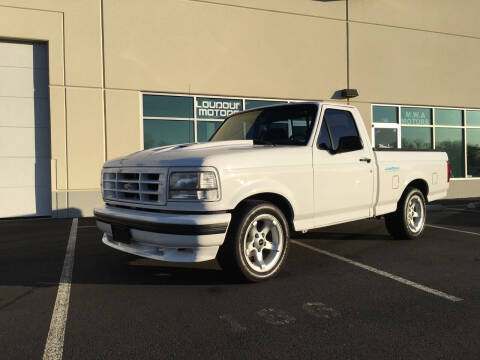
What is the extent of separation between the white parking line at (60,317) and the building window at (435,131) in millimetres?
10878

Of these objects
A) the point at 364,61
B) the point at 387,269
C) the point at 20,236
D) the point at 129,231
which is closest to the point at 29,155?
the point at 20,236

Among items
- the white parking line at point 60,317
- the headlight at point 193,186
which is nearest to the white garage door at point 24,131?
the white parking line at point 60,317

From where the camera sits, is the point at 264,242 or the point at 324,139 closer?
the point at 264,242

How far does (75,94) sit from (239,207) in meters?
7.57

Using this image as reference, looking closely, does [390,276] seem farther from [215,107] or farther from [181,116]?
[215,107]

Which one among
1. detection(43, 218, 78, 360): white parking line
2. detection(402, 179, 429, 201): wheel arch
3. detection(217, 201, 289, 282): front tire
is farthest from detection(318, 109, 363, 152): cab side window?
detection(43, 218, 78, 360): white parking line

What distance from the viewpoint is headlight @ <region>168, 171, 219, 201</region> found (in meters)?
3.68

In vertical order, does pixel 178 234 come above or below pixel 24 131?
below

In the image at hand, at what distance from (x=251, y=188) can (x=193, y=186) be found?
608 mm

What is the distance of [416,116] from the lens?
1405cm

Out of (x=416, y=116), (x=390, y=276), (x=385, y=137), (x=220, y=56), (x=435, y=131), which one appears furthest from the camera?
(x=435, y=131)

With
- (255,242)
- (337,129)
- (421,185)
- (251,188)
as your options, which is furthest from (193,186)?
(421,185)

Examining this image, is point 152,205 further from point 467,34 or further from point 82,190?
point 467,34

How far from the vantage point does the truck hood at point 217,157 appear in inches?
148
